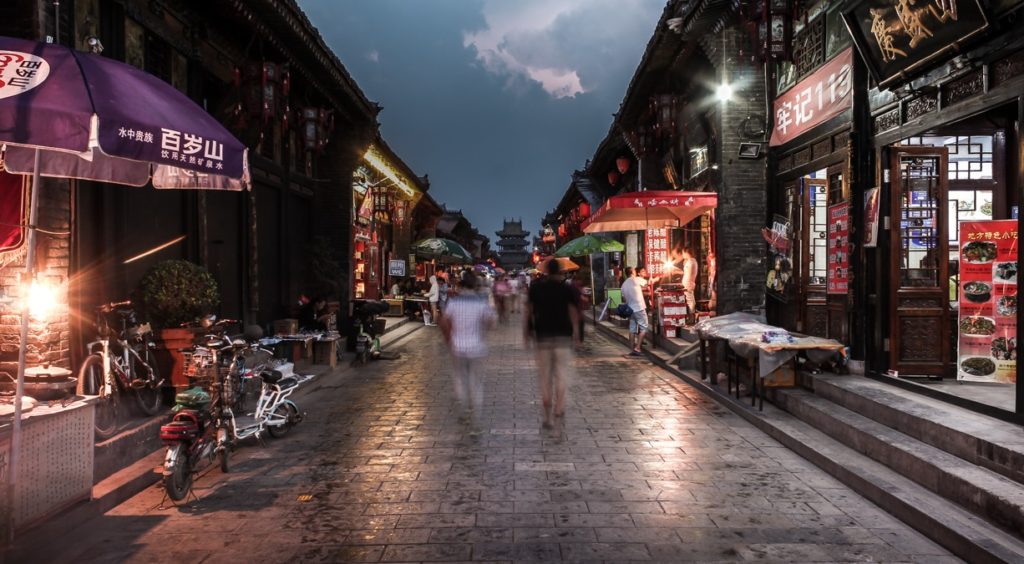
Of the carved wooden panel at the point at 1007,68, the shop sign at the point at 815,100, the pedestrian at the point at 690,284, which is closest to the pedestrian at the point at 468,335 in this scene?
the shop sign at the point at 815,100

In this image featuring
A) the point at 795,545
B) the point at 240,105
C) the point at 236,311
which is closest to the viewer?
the point at 795,545

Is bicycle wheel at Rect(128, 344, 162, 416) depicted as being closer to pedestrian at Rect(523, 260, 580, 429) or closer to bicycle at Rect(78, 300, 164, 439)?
bicycle at Rect(78, 300, 164, 439)

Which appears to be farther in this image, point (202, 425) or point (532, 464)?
point (532, 464)

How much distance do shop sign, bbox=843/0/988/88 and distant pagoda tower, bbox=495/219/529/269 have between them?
99554 millimetres

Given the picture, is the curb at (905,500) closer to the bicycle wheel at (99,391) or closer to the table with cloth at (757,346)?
the table with cloth at (757,346)

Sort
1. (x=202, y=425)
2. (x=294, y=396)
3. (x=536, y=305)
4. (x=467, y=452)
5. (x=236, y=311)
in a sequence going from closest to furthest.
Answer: (x=202, y=425), (x=467, y=452), (x=536, y=305), (x=294, y=396), (x=236, y=311)

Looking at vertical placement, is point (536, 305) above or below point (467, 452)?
above

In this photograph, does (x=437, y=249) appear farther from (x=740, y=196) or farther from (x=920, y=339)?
(x=920, y=339)

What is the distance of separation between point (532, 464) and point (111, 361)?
426 cm

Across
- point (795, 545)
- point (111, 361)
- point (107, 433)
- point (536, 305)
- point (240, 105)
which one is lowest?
point (795, 545)

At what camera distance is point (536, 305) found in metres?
8.00

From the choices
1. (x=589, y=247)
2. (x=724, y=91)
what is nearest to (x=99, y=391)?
(x=724, y=91)

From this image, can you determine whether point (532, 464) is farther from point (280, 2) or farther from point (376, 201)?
point (376, 201)

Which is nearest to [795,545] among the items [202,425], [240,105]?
[202,425]
